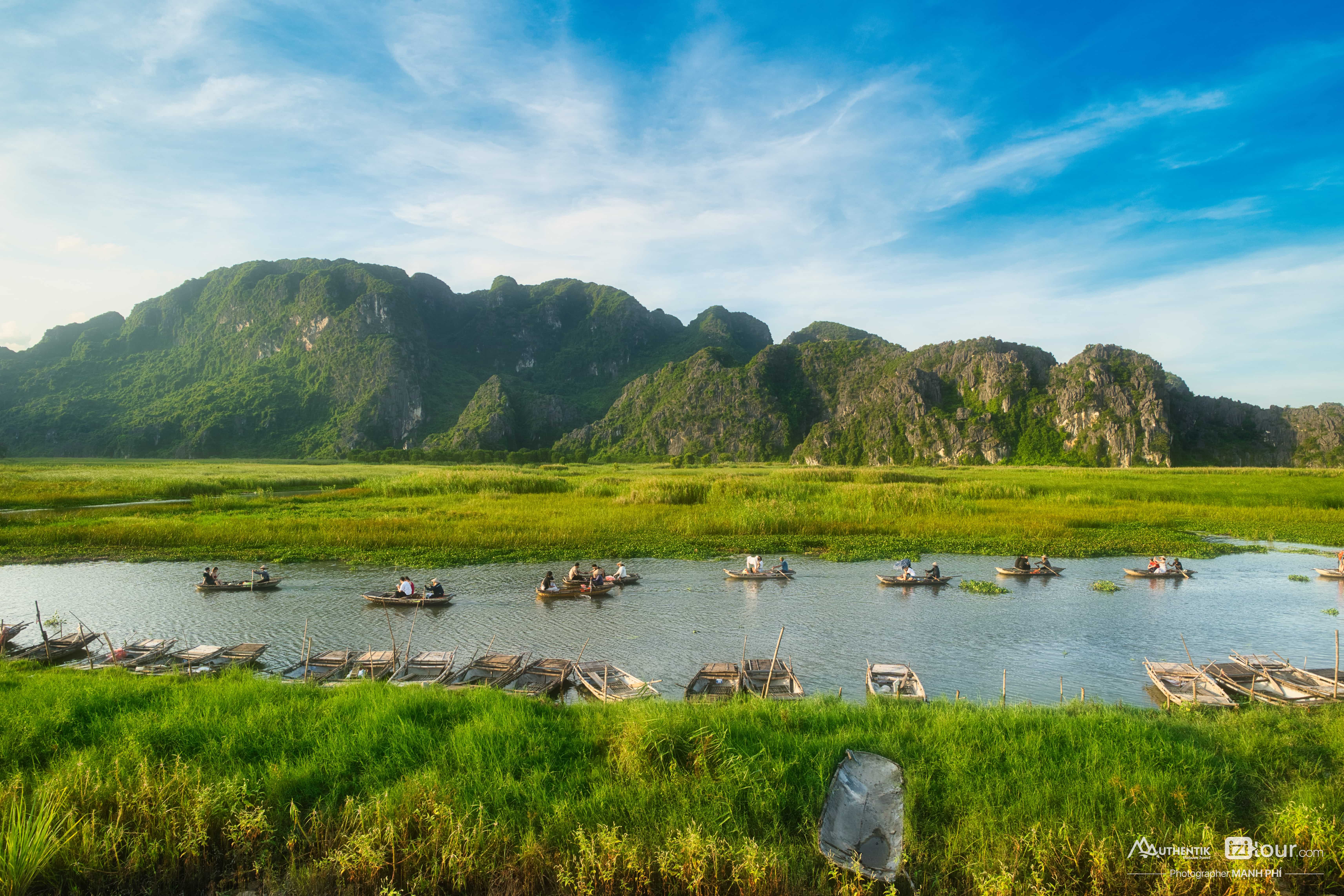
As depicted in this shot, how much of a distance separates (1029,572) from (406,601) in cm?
2478

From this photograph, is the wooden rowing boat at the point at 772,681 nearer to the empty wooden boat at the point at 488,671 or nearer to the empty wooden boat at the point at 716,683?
the empty wooden boat at the point at 716,683

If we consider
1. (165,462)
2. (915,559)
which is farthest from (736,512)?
(165,462)

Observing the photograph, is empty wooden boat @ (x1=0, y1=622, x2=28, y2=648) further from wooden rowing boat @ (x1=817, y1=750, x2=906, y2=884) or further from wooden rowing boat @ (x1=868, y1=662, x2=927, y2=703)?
wooden rowing boat @ (x1=868, y1=662, x2=927, y2=703)

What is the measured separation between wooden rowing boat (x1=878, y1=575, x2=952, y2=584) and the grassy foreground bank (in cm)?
1492

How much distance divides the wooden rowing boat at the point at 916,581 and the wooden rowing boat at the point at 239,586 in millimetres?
24174

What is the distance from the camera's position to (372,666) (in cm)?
1388

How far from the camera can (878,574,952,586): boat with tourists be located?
2500 cm

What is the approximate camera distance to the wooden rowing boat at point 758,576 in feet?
85.9

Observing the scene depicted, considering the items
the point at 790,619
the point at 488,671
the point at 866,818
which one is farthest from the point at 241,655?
the point at 790,619

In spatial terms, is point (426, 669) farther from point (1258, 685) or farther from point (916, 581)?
point (916, 581)

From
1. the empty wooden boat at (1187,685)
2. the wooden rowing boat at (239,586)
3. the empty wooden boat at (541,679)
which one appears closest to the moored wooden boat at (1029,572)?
the empty wooden boat at (1187,685)

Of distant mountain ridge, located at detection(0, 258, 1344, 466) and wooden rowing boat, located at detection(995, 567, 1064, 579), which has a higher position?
distant mountain ridge, located at detection(0, 258, 1344, 466)

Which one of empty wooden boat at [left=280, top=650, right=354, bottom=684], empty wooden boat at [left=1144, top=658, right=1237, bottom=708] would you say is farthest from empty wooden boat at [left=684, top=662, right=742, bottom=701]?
empty wooden boat at [left=1144, top=658, right=1237, bottom=708]

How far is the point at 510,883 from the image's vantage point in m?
6.79
